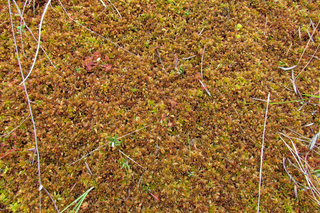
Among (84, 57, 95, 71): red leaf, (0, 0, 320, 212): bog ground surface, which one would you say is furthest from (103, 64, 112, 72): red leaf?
(84, 57, 95, 71): red leaf

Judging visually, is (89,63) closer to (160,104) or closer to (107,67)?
(107,67)

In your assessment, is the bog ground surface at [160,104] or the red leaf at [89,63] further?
the red leaf at [89,63]

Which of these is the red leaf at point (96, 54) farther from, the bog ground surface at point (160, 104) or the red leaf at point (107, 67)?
the red leaf at point (107, 67)

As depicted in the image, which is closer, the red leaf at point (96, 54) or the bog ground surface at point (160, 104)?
the bog ground surface at point (160, 104)

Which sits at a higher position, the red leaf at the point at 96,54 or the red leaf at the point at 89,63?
the red leaf at the point at 96,54

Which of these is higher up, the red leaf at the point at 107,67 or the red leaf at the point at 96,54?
the red leaf at the point at 96,54

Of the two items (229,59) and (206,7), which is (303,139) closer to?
(229,59)

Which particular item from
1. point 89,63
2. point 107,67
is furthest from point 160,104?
point 89,63

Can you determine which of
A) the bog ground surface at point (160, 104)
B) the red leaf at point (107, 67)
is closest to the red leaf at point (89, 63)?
the bog ground surface at point (160, 104)
